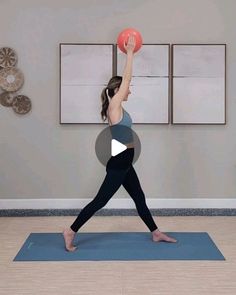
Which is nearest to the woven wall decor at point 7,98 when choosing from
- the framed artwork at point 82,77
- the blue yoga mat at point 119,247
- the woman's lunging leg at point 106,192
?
the framed artwork at point 82,77

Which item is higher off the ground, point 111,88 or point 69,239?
point 111,88

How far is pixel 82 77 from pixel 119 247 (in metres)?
A: 1.96

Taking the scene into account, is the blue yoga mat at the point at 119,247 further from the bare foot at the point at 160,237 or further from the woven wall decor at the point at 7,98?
the woven wall decor at the point at 7,98

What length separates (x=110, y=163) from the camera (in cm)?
348

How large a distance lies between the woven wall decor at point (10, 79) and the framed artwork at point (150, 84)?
42.4 inches

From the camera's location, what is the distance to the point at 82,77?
15.5 feet

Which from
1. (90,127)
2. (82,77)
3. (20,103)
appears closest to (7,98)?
(20,103)

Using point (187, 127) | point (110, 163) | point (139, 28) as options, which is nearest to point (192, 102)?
point (187, 127)

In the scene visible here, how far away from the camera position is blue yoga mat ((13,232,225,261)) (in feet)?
11.0

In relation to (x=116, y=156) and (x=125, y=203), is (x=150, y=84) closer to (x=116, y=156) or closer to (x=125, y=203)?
(x=125, y=203)

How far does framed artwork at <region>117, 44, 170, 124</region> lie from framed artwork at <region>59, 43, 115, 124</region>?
164 millimetres
